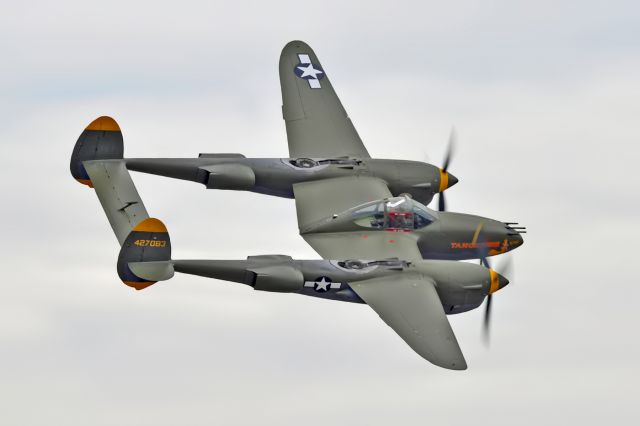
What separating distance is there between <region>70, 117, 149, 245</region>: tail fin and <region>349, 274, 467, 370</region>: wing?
792 centimetres

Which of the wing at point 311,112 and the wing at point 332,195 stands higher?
the wing at point 311,112

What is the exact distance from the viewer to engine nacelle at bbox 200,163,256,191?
194ft

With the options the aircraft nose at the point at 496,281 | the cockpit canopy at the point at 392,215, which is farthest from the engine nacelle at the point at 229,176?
the aircraft nose at the point at 496,281

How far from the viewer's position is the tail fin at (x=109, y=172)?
2188 inches

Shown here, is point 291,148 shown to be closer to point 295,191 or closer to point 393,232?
point 295,191

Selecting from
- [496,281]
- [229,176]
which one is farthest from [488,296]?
[229,176]

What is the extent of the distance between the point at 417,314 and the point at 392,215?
19.3ft

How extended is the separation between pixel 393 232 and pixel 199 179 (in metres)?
7.26

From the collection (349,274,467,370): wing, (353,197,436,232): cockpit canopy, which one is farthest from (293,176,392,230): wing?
(349,274,467,370): wing

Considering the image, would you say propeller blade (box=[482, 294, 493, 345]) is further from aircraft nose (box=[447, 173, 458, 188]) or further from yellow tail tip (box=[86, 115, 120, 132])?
yellow tail tip (box=[86, 115, 120, 132])

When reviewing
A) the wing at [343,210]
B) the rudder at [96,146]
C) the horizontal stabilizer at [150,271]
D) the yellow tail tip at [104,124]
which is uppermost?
the yellow tail tip at [104,124]

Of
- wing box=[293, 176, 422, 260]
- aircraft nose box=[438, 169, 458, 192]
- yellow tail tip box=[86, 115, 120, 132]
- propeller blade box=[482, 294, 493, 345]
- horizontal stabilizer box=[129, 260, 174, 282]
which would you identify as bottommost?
propeller blade box=[482, 294, 493, 345]

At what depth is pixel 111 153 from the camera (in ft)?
192

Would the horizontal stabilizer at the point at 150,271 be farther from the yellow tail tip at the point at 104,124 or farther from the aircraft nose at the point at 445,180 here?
the aircraft nose at the point at 445,180
